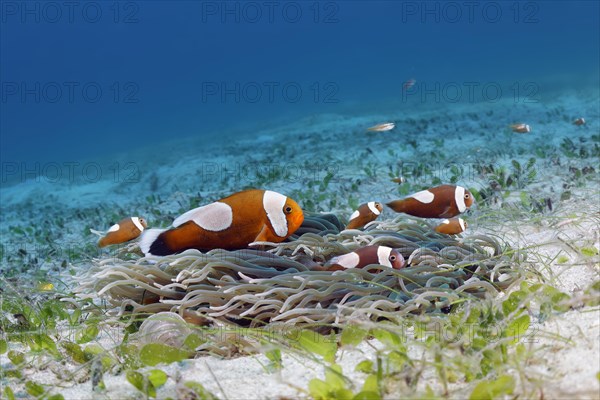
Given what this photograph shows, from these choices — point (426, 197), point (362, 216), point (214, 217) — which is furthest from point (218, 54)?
point (214, 217)

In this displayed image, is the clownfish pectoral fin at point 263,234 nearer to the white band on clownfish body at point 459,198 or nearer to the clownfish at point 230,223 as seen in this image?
the clownfish at point 230,223

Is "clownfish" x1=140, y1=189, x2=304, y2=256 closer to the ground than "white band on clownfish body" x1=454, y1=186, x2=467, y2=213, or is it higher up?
higher up

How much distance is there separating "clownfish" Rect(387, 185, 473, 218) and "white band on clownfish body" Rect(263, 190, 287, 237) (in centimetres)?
108

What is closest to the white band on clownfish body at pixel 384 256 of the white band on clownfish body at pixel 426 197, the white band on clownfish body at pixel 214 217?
the white band on clownfish body at pixel 214 217

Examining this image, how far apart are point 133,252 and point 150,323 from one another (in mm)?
1179

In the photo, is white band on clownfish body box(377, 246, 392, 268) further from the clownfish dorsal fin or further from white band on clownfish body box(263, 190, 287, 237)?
the clownfish dorsal fin

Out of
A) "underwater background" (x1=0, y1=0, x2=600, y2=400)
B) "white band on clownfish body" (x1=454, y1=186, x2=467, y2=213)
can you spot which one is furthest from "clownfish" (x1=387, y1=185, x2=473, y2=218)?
"underwater background" (x1=0, y1=0, x2=600, y2=400)

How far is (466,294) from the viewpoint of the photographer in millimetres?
2570

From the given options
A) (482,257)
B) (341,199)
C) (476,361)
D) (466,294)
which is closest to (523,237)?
(482,257)

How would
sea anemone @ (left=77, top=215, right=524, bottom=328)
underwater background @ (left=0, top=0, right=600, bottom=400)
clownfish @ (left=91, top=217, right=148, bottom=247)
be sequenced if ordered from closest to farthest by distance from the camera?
underwater background @ (left=0, top=0, right=600, bottom=400), sea anemone @ (left=77, top=215, right=524, bottom=328), clownfish @ (left=91, top=217, right=148, bottom=247)

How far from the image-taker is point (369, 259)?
2.87 m

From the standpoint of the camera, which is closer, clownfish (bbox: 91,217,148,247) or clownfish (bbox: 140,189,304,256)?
clownfish (bbox: 140,189,304,256)

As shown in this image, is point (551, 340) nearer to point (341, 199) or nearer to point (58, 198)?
point (341, 199)

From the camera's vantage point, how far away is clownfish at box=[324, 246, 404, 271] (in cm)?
284
